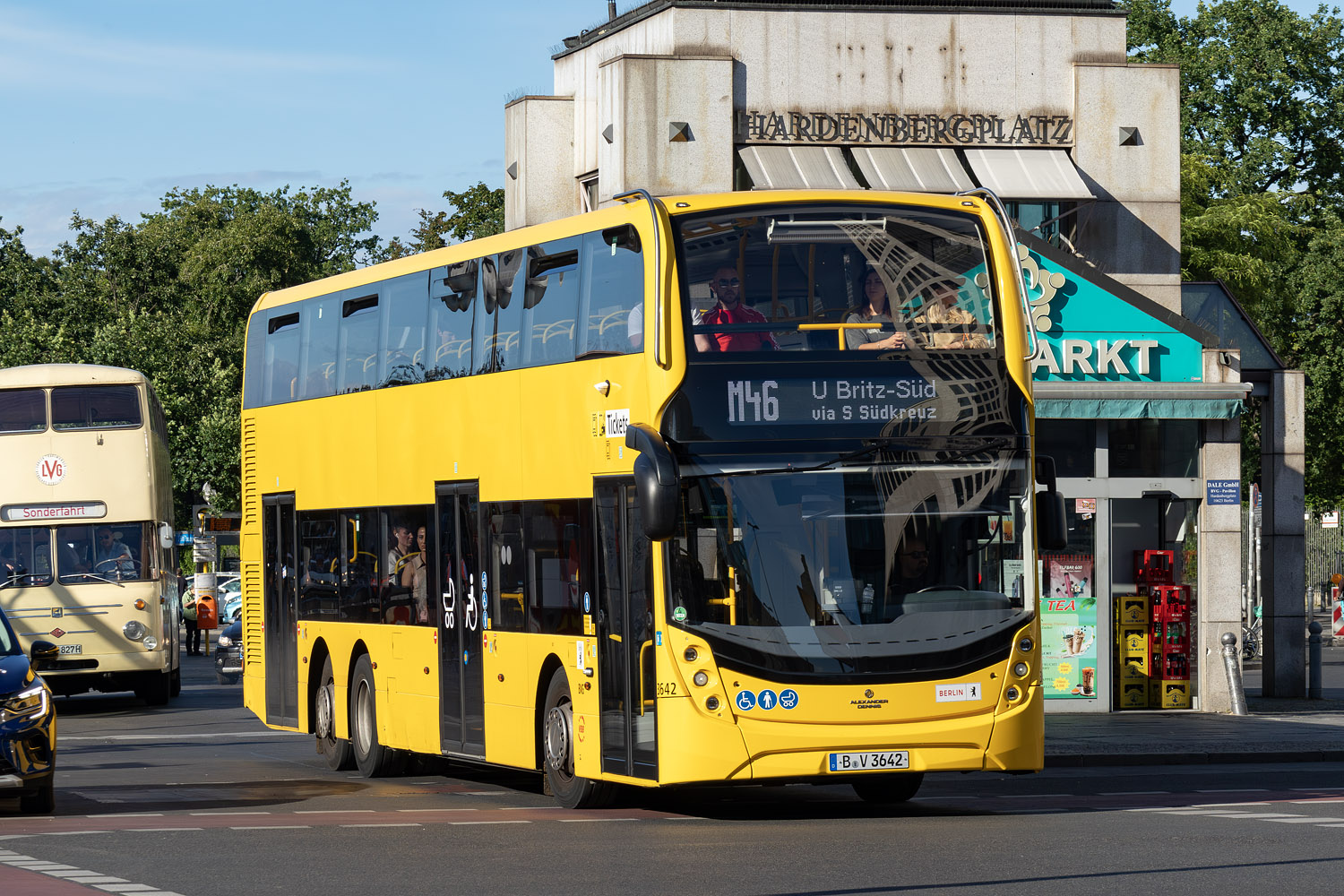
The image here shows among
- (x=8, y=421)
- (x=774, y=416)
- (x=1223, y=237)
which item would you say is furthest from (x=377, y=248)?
(x=774, y=416)

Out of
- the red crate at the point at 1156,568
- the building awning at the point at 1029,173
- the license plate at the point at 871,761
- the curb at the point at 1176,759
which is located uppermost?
the building awning at the point at 1029,173

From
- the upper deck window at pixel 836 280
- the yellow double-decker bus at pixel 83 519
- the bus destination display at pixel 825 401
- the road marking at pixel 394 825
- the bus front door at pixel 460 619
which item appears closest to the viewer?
the bus destination display at pixel 825 401

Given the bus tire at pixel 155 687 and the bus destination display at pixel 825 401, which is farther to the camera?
the bus tire at pixel 155 687

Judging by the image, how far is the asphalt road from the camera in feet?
37.5

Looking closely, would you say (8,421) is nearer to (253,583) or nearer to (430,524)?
(253,583)

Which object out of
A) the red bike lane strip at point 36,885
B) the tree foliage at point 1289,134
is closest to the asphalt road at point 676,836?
the red bike lane strip at point 36,885

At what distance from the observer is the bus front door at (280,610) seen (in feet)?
70.4

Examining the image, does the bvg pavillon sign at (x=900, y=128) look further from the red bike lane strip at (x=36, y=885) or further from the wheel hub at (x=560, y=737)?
the red bike lane strip at (x=36, y=885)

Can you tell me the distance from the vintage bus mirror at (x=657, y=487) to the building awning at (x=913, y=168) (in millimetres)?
14590

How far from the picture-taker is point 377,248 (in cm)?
9350

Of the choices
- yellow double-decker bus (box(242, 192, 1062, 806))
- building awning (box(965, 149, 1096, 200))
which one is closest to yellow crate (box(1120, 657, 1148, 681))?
building awning (box(965, 149, 1096, 200))

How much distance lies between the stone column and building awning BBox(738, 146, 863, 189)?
589cm

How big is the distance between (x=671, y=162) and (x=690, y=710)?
592 inches

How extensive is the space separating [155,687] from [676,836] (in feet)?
63.5
